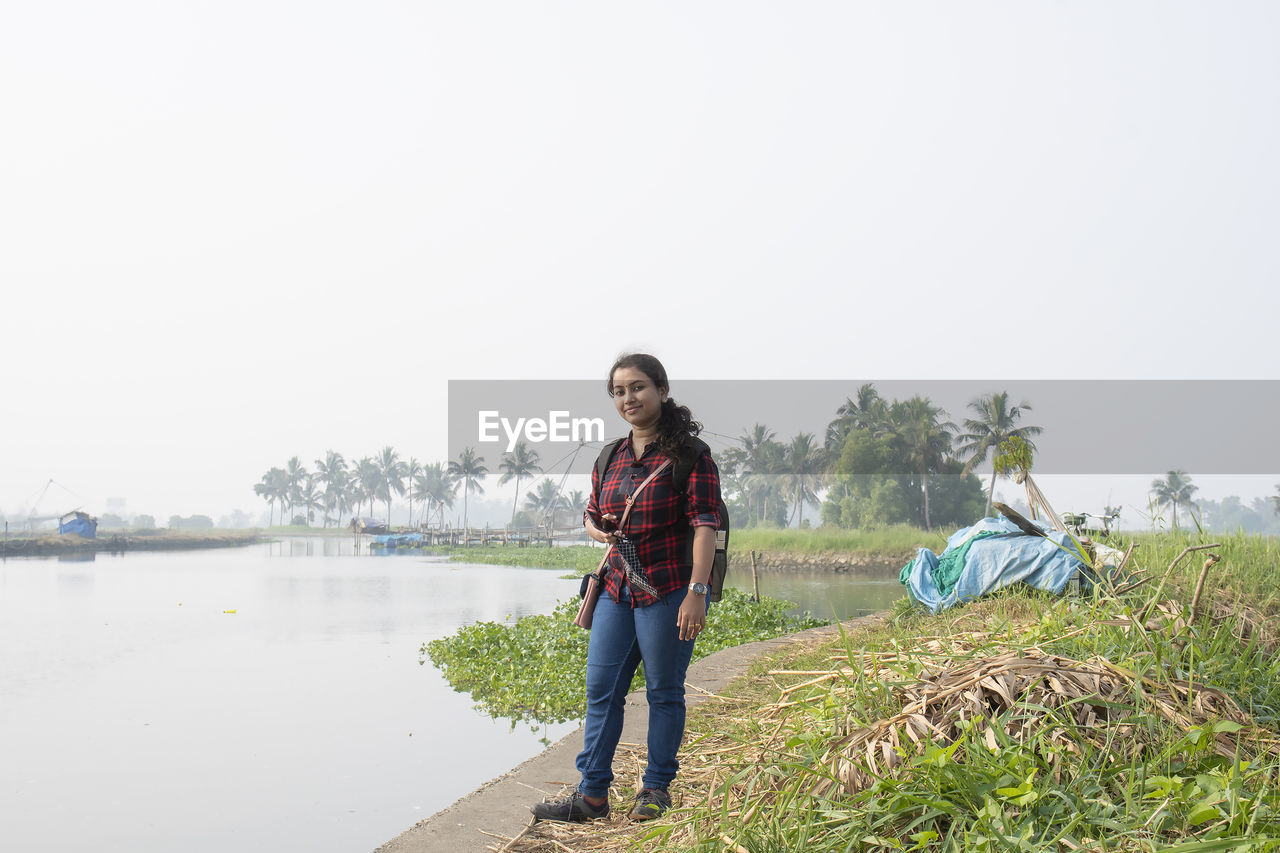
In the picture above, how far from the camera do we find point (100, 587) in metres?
26.1

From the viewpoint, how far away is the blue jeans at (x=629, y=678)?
10.4 feet

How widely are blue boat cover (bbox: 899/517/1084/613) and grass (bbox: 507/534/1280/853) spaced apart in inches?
176

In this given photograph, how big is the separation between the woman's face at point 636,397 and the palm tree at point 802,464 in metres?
61.2

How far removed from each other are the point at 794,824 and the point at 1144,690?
43.8 inches

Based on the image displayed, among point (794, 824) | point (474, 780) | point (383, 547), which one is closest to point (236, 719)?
point (474, 780)

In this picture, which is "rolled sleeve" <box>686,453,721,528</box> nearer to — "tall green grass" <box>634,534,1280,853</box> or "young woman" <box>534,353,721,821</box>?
"young woman" <box>534,353,721,821</box>

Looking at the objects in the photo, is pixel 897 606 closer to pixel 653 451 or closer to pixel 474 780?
pixel 474 780

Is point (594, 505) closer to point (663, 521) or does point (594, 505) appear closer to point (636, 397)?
point (663, 521)

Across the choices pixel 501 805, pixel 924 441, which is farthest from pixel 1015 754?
pixel 924 441

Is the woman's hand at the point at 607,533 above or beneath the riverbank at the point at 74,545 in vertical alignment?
above

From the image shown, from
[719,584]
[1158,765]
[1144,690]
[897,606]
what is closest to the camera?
[1158,765]

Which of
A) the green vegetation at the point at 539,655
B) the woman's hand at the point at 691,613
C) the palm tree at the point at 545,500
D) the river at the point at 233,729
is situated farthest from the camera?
the palm tree at the point at 545,500

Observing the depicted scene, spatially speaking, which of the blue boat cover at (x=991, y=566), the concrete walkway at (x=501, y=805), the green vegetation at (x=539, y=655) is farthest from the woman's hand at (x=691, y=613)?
the blue boat cover at (x=991, y=566)

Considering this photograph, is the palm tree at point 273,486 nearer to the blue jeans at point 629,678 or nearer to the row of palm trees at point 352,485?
the row of palm trees at point 352,485
